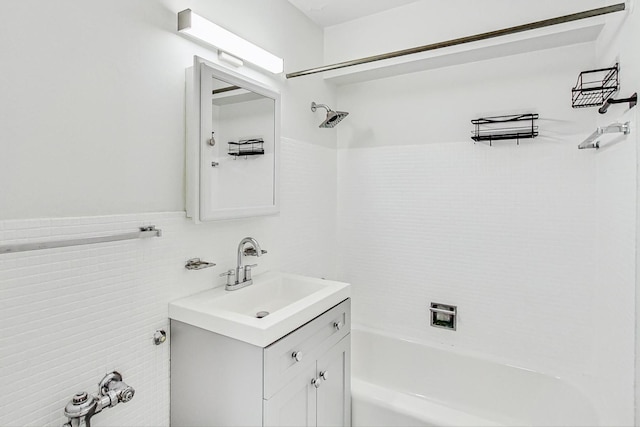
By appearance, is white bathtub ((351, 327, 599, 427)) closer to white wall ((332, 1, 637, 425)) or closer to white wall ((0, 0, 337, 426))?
white wall ((332, 1, 637, 425))

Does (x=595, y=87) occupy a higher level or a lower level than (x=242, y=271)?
higher

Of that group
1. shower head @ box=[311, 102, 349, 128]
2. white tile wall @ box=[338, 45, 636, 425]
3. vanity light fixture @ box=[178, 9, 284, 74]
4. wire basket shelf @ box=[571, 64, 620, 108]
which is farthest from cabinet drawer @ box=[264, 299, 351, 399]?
wire basket shelf @ box=[571, 64, 620, 108]

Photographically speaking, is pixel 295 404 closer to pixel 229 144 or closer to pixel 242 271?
pixel 242 271

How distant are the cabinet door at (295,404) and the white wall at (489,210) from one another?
1.14 metres

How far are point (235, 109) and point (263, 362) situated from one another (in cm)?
115

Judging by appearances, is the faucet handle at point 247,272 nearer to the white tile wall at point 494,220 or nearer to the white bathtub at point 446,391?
the white bathtub at point 446,391

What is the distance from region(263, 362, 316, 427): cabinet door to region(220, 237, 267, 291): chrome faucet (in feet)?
1.68

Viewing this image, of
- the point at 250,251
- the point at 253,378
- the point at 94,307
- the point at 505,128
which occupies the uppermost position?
the point at 505,128

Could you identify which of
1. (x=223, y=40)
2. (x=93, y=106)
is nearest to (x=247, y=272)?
(x=93, y=106)

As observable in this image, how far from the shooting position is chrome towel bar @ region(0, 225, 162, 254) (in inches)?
38.0

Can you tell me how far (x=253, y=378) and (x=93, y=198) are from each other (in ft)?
2.77

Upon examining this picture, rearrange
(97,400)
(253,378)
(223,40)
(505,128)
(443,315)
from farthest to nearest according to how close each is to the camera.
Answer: (443,315) < (505,128) < (223,40) < (253,378) < (97,400)

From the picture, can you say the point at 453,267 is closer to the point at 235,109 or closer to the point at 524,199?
the point at 524,199

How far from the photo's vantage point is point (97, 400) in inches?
43.6
